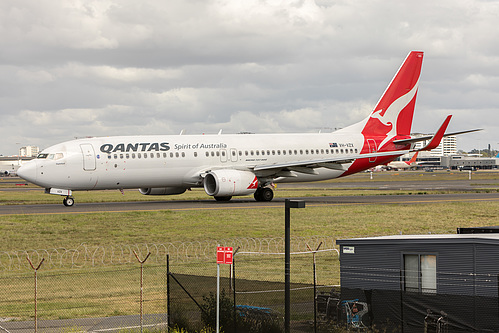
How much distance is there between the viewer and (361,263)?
1933 cm

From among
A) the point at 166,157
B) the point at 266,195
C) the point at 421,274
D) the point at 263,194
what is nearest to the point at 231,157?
the point at 263,194

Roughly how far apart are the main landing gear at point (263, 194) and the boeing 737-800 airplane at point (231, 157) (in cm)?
4

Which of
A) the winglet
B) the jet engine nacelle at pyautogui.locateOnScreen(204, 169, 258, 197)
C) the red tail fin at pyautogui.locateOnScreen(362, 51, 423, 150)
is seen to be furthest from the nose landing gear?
the winglet

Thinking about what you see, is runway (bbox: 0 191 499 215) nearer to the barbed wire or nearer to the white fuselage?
the white fuselage

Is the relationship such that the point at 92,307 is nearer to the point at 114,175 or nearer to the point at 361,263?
the point at 361,263

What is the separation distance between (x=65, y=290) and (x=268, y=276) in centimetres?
772

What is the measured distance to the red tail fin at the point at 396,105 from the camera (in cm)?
5853

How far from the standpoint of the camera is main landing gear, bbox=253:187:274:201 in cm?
5334

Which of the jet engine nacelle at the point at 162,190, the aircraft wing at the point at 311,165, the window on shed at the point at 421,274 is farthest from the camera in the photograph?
the jet engine nacelle at the point at 162,190

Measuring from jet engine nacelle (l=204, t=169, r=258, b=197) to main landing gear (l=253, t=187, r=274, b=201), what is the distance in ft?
9.29

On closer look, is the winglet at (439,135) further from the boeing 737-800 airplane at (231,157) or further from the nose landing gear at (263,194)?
the nose landing gear at (263,194)

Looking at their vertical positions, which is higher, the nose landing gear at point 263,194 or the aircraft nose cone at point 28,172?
the aircraft nose cone at point 28,172

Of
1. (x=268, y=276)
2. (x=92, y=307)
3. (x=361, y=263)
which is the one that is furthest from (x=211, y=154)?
(x=361, y=263)

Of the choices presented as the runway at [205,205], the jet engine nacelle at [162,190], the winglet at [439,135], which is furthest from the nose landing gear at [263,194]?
the winglet at [439,135]
